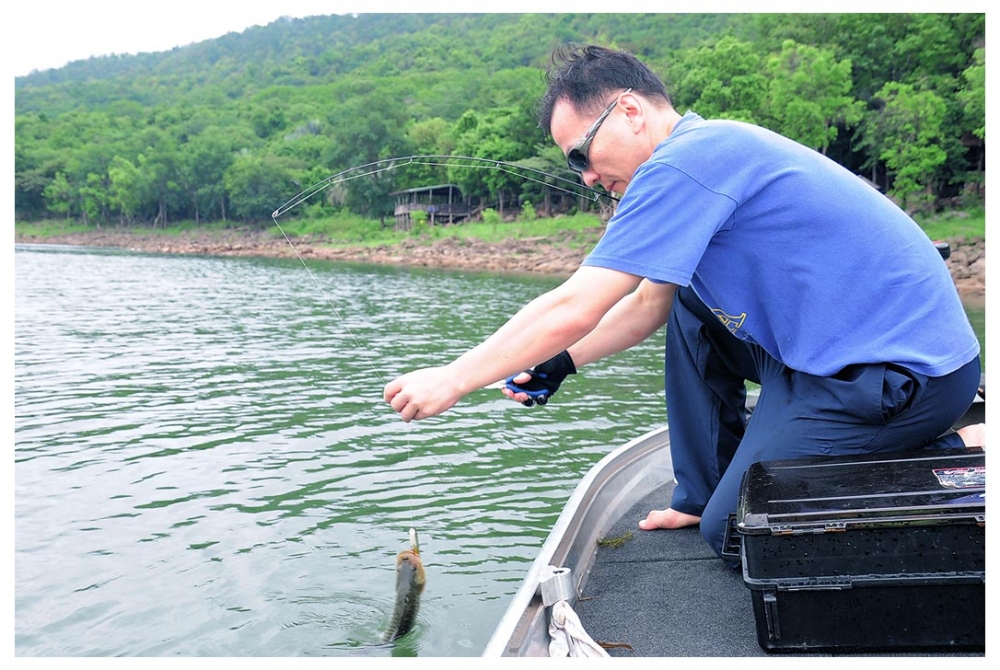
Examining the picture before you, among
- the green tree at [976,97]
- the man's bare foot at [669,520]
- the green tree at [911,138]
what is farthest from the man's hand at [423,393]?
the green tree at [911,138]

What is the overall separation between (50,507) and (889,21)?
162 feet

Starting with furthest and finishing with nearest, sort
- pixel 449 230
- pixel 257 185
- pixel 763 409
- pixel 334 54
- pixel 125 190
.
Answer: pixel 334 54, pixel 125 190, pixel 257 185, pixel 449 230, pixel 763 409

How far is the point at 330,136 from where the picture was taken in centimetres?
7138

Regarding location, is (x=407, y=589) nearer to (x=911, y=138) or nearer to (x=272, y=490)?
(x=272, y=490)

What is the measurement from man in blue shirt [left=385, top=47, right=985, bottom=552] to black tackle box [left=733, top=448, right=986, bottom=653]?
11.1 inches

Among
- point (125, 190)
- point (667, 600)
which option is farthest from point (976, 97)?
point (125, 190)

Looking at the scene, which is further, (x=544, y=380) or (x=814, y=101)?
(x=814, y=101)

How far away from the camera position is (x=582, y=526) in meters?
3.39

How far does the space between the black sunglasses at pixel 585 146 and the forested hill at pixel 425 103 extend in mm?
380

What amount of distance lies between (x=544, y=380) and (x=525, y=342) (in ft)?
3.06

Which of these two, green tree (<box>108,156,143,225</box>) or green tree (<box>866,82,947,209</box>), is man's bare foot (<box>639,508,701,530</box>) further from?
green tree (<box>108,156,143,225</box>)

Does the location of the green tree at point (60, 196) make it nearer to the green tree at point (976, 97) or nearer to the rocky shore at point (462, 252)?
the rocky shore at point (462, 252)

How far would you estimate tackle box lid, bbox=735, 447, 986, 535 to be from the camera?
2254mm

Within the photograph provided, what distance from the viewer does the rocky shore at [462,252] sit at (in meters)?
30.2
